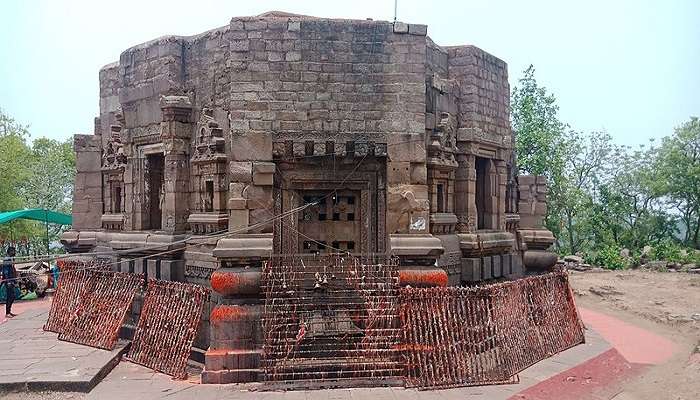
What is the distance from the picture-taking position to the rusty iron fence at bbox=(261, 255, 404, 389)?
302 inches

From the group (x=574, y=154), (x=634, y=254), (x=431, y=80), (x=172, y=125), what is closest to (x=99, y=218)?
(x=172, y=125)

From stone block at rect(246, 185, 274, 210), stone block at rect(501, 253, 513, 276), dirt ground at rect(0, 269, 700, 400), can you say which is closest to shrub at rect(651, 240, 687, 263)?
dirt ground at rect(0, 269, 700, 400)

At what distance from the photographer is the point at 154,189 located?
442 inches

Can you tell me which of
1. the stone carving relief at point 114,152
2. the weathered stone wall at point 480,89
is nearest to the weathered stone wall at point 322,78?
the weathered stone wall at point 480,89

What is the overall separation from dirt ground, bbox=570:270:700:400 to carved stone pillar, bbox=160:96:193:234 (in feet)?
26.7

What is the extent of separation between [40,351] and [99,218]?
4151 millimetres

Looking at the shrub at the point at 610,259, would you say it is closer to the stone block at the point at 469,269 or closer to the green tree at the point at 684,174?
the green tree at the point at 684,174

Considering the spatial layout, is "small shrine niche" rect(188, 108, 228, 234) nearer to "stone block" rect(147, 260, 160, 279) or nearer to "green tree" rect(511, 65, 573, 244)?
"stone block" rect(147, 260, 160, 279)

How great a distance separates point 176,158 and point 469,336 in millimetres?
6238

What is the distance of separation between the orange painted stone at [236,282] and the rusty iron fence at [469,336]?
2.31 meters

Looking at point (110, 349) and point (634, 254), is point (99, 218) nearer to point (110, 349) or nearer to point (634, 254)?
point (110, 349)

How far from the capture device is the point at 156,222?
1127 cm

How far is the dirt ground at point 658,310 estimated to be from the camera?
27.5ft

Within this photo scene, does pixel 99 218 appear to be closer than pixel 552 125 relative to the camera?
Yes
